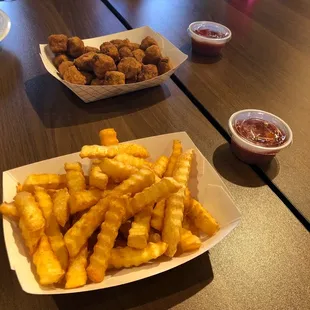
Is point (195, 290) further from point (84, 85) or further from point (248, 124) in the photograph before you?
point (84, 85)

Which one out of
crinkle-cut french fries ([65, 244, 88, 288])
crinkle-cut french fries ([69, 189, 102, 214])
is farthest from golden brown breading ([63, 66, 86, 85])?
crinkle-cut french fries ([65, 244, 88, 288])

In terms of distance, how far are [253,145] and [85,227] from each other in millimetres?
608

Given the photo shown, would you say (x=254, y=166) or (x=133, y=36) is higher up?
(x=133, y=36)

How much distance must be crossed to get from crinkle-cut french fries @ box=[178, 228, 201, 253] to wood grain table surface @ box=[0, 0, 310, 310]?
8cm

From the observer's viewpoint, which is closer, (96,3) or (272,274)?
(272,274)

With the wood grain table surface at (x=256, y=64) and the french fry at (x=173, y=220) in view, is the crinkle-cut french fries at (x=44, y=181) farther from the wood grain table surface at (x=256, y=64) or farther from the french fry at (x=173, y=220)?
the wood grain table surface at (x=256, y=64)

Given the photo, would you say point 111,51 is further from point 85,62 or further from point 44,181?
point 44,181

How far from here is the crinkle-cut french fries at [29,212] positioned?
76cm

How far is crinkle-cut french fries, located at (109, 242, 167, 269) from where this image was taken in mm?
759

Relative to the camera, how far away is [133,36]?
1.65 meters

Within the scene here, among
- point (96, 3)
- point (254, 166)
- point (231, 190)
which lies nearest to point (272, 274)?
point (231, 190)

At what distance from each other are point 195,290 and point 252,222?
11.1 inches

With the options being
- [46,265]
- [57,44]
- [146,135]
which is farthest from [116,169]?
[57,44]

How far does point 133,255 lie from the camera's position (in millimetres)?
759
